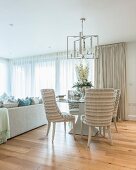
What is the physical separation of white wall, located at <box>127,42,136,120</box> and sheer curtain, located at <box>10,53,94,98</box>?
1351mm

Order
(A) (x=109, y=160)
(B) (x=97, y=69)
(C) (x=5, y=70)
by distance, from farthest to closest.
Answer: (C) (x=5, y=70) < (B) (x=97, y=69) < (A) (x=109, y=160)

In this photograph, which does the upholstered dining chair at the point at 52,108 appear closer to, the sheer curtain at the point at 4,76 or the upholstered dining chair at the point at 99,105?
the upholstered dining chair at the point at 99,105

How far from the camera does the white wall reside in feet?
18.6

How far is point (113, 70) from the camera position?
577 cm

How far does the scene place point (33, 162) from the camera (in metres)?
2.62

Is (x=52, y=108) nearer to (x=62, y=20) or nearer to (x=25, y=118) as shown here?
(x=25, y=118)

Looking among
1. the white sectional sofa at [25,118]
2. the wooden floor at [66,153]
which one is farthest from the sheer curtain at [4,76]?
the wooden floor at [66,153]

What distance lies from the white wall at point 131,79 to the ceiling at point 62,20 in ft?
1.43

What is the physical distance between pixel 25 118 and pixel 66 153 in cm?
162

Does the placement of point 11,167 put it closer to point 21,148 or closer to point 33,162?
point 33,162

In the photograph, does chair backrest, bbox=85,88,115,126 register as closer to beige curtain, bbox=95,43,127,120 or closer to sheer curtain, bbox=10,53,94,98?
beige curtain, bbox=95,43,127,120

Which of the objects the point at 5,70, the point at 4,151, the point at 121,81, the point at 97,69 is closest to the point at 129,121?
the point at 121,81

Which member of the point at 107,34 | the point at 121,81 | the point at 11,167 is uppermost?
the point at 107,34

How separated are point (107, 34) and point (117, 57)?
118 cm
